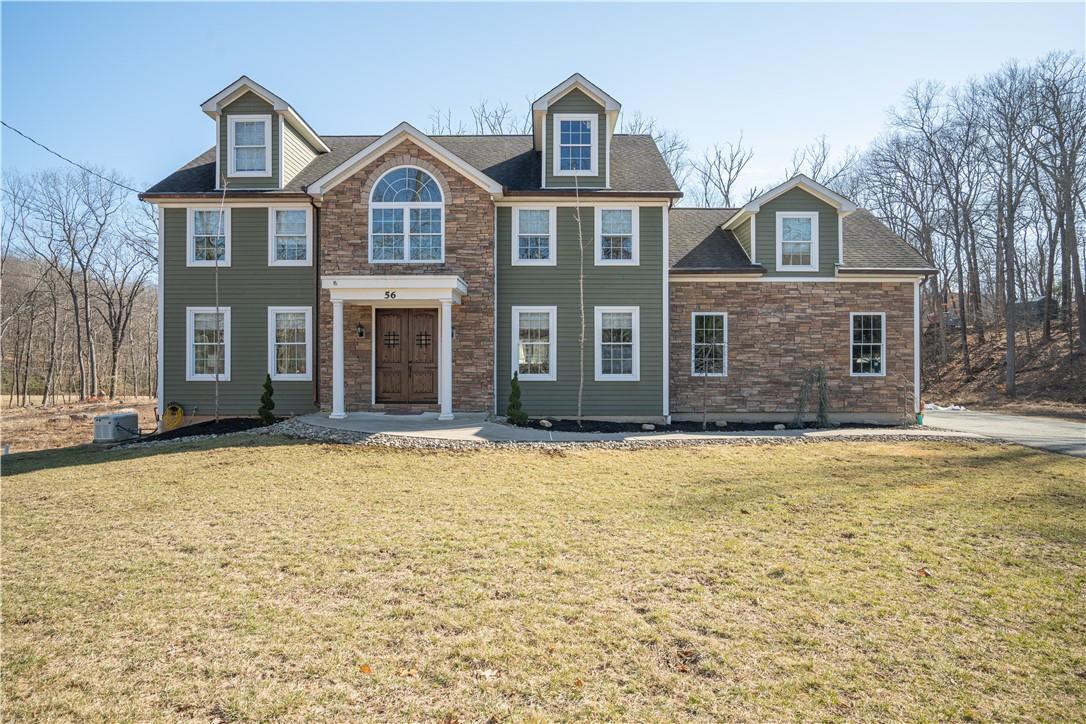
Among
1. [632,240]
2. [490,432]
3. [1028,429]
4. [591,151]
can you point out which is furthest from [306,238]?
[1028,429]

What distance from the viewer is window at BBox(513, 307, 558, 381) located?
14.4 m

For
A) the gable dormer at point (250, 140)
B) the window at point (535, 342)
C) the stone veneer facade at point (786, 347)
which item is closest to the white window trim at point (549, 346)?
the window at point (535, 342)

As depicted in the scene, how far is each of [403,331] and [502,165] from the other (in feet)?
18.4

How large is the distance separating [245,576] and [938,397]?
3020 cm

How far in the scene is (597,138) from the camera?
14.7m

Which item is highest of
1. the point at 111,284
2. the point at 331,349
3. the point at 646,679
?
the point at 111,284

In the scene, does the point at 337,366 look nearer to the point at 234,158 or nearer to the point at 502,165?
the point at 234,158

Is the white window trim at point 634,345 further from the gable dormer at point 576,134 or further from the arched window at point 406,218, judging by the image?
the arched window at point 406,218

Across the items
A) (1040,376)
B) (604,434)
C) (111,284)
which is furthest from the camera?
(111,284)

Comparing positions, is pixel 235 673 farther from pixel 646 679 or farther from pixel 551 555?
pixel 551 555

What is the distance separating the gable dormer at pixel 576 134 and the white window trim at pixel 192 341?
908 cm

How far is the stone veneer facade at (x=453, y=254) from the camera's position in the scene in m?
13.7

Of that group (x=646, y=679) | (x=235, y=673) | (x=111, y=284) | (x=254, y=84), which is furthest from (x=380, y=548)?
(x=111, y=284)

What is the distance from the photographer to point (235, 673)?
3.19 meters
